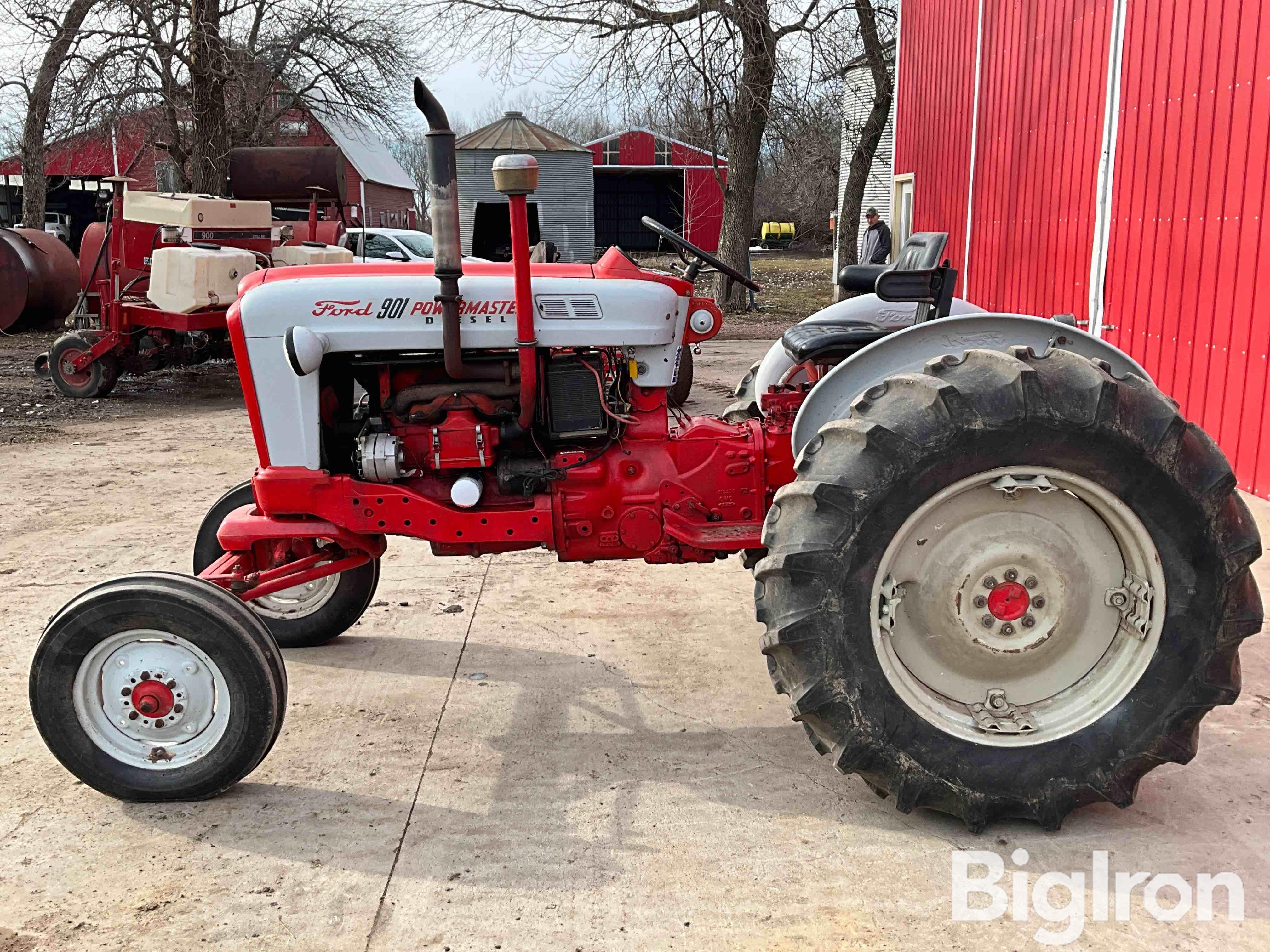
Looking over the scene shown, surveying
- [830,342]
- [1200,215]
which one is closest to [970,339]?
[830,342]

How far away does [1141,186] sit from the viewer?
6.60 m

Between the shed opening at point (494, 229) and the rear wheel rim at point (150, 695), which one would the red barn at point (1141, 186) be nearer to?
the rear wheel rim at point (150, 695)

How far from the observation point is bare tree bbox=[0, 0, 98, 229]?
15.7m

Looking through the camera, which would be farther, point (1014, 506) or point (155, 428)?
point (155, 428)

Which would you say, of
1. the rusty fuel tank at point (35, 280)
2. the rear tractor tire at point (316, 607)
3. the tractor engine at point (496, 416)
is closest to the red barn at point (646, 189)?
the rusty fuel tank at point (35, 280)

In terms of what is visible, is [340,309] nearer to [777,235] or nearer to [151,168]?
[151,168]

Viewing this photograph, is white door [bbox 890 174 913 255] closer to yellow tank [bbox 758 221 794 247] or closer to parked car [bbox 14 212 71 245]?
parked car [bbox 14 212 71 245]

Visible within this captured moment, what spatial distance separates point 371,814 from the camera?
2.84 m

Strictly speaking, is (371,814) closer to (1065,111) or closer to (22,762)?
(22,762)

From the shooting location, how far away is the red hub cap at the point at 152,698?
2854mm

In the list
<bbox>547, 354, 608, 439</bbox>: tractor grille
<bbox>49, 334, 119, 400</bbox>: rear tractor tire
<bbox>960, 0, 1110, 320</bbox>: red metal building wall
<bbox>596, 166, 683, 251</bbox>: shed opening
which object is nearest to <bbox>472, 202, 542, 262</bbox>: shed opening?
<bbox>49, 334, 119, 400</bbox>: rear tractor tire

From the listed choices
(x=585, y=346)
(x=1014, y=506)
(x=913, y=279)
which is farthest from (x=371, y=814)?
(x=913, y=279)

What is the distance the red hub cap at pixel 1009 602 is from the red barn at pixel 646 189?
1369 inches

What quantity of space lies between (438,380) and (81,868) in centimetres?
156
